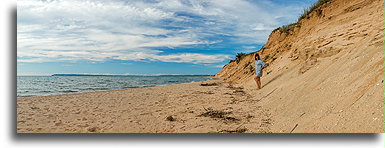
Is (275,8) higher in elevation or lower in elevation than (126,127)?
higher

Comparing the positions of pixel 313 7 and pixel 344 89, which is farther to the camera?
pixel 313 7

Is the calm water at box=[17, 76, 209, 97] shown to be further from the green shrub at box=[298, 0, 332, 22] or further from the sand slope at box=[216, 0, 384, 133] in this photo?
the green shrub at box=[298, 0, 332, 22]

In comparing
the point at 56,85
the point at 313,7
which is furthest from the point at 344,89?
the point at 56,85

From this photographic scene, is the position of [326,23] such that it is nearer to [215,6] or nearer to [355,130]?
[215,6]

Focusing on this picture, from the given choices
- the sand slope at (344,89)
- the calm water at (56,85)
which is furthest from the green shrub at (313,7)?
the calm water at (56,85)

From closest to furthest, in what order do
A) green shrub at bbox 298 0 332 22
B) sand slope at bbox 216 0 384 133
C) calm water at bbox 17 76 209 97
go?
sand slope at bbox 216 0 384 133 → calm water at bbox 17 76 209 97 → green shrub at bbox 298 0 332 22

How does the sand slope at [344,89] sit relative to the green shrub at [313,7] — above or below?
below

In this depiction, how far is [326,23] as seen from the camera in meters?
8.84

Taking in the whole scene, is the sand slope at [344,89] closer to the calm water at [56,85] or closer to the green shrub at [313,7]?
the green shrub at [313,7]

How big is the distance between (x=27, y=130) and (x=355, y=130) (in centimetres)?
482

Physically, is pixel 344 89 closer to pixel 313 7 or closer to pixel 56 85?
pixel 313 7

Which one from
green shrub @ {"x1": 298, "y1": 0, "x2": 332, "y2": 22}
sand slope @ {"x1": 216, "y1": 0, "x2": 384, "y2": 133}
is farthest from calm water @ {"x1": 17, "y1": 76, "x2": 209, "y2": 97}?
green shrub @ {"x1": 298, "y1": 0, "x2": 332, "y2": 22}
